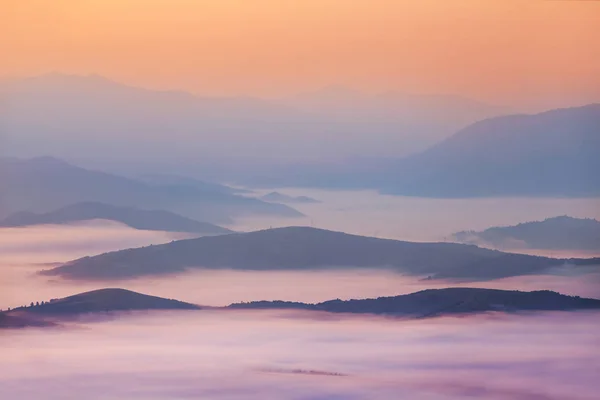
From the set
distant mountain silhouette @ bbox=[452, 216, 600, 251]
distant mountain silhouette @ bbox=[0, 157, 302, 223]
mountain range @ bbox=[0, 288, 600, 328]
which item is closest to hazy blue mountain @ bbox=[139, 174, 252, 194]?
distant mountain silhouette @ bbox=[0, 157, 302, 223]

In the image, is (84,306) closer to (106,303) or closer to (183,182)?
(106,303)

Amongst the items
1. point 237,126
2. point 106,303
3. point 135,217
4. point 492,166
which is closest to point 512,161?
point 492,166

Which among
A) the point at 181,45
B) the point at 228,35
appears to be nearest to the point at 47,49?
the point at 181,45

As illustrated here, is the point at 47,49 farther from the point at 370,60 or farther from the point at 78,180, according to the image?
the point at 370,60

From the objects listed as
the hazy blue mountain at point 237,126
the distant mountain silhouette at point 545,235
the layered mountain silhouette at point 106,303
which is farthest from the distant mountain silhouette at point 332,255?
the hazy blue mountain at point 237,126

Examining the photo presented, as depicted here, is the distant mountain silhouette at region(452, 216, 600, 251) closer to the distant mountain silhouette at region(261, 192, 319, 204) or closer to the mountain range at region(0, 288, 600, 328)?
the mountain range at region(0, 288, 600, 328)
